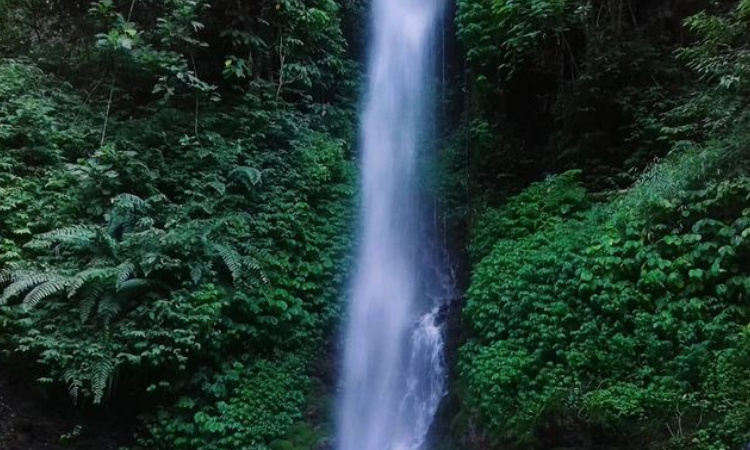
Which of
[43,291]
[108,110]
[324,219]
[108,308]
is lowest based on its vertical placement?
[108,308]

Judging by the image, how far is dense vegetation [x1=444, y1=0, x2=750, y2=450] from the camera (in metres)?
4.77

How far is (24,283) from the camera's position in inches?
226

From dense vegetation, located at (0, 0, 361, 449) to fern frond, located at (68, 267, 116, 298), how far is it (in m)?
0.03

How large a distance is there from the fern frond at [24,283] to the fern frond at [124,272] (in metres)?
0.64

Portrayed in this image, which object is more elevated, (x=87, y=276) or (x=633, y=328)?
(x=87, y=276)

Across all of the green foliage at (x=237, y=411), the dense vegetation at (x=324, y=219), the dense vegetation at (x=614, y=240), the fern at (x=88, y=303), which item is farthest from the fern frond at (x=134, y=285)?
the dense vegetation at (x=614, y=240)

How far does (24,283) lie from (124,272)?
0.98 m

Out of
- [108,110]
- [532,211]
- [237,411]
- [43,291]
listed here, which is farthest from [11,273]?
[532,211]

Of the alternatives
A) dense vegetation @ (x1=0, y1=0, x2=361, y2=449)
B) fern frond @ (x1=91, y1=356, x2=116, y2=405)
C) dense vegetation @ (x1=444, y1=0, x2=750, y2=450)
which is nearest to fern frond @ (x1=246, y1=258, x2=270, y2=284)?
dense vegetation @ (x1=0, y1=0, x2=361, y2=449)

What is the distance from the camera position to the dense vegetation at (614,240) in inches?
188

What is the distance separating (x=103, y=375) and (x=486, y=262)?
4.61 meters

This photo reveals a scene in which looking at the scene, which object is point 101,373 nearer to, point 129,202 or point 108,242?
point 108,242

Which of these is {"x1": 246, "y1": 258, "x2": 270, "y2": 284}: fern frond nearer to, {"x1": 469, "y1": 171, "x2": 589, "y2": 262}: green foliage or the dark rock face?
the dark rock face

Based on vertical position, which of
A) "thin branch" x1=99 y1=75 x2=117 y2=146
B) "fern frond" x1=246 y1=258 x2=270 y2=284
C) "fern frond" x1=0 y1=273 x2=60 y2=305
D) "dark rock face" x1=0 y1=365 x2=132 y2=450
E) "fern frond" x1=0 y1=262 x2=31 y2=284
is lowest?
"dark rock face" x1=0 y1=365 x2=132 y2=450
